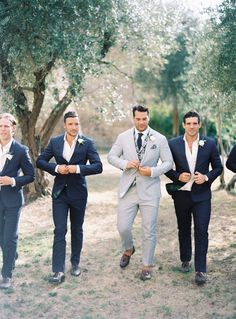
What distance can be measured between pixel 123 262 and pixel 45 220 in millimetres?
4134

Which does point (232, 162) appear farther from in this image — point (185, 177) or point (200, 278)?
point (200, 278)

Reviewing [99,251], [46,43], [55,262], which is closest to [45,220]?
[99,251]

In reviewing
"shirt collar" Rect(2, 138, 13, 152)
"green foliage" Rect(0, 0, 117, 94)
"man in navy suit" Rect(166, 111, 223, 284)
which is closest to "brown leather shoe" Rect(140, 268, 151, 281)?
"man in navy suit" Rect(166, 111, 223, 284)

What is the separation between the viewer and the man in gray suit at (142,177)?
21.0ft

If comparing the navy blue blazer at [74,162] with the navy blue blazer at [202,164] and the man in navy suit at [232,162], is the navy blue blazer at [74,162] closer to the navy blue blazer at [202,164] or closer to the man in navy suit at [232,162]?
the navy blue blazer at [202,164]

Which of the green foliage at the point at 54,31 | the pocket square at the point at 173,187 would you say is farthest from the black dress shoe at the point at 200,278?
the green foliage at the point at 54,31

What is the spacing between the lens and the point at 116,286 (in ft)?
21.0

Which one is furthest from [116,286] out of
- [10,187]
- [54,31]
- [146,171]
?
[54,31]

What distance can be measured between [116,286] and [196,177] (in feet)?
5.75

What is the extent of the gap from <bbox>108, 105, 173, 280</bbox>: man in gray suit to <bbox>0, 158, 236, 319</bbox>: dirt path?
0.45m

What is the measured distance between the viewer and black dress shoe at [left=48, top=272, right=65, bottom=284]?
634 cm

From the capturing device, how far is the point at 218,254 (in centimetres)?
789

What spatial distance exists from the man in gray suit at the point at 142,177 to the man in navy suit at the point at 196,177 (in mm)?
199

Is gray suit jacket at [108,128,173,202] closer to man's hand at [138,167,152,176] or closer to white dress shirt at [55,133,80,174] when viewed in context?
man's hand at [138,167,152,176]
